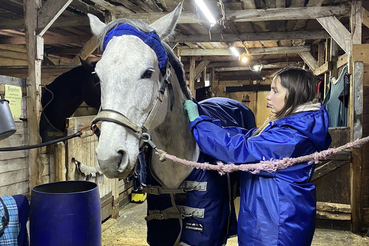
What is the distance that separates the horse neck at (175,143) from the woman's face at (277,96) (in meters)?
→ 0.48

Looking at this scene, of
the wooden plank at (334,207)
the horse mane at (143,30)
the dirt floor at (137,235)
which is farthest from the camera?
the wooden plank at (334,207)

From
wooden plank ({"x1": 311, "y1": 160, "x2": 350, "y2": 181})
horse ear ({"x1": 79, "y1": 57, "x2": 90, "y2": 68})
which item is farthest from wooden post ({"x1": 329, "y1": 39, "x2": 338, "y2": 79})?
horse ear ({"x1": 79, "y1": 57, "x2": 90, "y2": 68})

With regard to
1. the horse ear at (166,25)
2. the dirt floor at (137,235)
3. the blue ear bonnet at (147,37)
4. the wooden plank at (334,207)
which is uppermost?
the horse ear at (166,25)

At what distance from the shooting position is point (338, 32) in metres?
4.16

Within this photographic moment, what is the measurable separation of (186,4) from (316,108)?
3.55 m

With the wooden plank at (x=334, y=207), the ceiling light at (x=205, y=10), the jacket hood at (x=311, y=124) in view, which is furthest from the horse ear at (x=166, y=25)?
the wooden plank at (x=334, y=207)

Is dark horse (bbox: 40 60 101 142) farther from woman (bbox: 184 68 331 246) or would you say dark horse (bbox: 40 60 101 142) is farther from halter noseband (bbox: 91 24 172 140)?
woman (bbox: 184 68 331 246)

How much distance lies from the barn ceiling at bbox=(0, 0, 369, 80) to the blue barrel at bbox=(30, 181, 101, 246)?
1.67 m

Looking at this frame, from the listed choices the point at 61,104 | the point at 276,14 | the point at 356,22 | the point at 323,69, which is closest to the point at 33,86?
the point at 61,104

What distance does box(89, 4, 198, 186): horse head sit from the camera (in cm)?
125

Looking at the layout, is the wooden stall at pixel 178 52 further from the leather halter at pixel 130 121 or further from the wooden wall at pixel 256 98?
the wooden wall at pixel 256 98

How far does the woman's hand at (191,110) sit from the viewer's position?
5.21 feet

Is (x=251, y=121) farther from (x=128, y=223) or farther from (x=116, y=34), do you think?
(x=128, y=223)

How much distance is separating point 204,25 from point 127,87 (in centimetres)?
458
